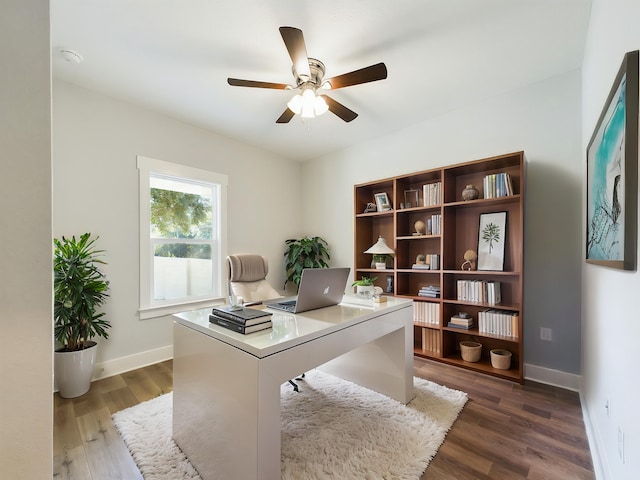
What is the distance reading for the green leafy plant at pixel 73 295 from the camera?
7.25ft

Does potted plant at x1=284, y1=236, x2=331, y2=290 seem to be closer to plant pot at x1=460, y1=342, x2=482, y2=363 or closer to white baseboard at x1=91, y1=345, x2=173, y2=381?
white baseboard at x1=91, y1=345, x2=173, y2=381

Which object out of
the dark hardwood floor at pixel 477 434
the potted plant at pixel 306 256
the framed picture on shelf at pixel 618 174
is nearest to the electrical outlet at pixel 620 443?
the dark hardwood floor at pixel 477 434

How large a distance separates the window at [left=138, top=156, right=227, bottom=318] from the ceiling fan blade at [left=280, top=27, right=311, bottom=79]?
199 cm

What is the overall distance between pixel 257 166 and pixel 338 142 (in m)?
1.19

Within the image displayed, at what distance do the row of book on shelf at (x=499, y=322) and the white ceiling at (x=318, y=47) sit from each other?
211 cm

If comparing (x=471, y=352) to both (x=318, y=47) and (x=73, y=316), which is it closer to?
(x=318, y=47)

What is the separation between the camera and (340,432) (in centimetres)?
181

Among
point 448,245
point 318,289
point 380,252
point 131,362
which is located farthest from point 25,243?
point 448,245

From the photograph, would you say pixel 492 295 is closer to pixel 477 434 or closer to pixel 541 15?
pixel 477 434

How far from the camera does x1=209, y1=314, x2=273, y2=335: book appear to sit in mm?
1323

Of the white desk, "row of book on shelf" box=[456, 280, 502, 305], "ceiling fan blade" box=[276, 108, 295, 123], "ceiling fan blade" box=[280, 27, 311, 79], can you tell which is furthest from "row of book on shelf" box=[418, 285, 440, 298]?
"ceiling fan blade" box=[280, 27, 311, 79]

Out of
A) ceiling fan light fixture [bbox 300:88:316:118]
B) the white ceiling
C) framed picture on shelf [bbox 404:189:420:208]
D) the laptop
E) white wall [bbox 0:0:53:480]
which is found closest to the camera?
white wall [bbox 0:0:53:480]

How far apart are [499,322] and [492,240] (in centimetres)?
77

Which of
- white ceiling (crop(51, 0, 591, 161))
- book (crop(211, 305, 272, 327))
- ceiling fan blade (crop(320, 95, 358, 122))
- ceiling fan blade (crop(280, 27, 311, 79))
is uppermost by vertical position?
white ceiling (crop(51, 0, 591, 161))
